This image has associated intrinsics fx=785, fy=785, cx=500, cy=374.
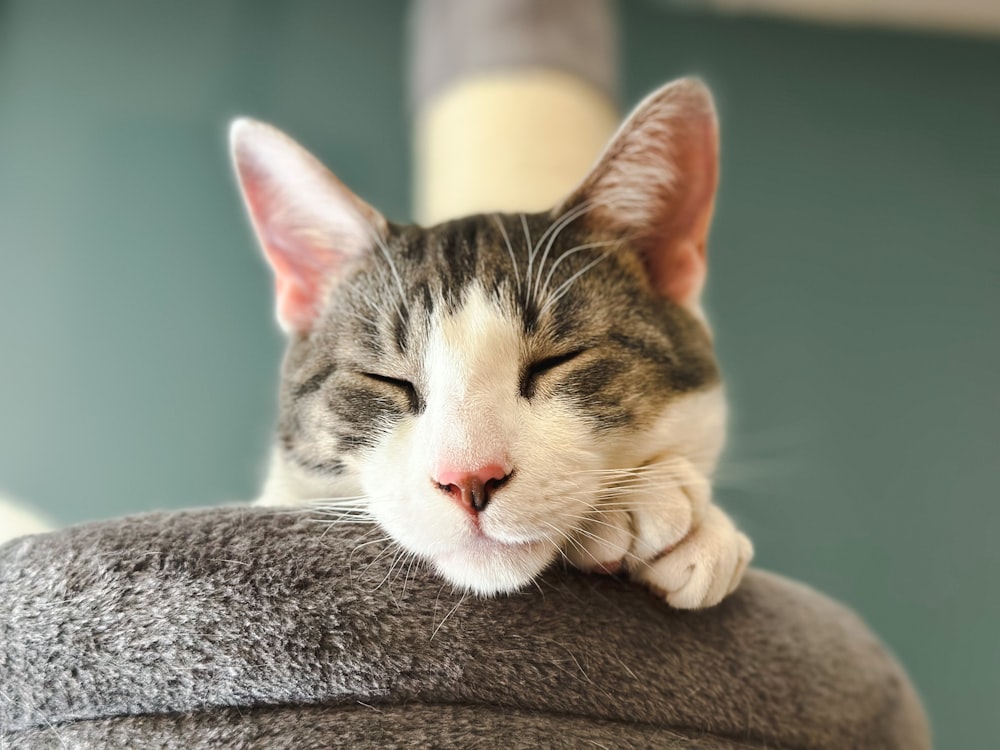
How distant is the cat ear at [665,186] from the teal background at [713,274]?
35.4 inches

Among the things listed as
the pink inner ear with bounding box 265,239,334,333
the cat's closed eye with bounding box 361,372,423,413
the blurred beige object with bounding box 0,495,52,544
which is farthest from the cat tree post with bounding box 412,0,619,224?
the blurred beige object with bounding box 0,495,52,544

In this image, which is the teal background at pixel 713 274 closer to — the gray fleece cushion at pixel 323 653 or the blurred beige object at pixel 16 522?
the blurred beige object at pixel 16 522

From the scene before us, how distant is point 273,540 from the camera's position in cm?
63

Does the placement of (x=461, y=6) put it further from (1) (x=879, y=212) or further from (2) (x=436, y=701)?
(2) (x=436, y=701)

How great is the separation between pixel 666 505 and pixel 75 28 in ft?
6.44

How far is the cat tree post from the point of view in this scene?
61.4 inches

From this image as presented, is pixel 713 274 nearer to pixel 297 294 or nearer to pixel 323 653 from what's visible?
pixel 297 294

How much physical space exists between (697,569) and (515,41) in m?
1.31

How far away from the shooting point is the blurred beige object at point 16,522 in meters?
0.86

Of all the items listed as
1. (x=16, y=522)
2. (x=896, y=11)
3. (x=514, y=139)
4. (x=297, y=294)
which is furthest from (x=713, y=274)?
(x=16, y=522)

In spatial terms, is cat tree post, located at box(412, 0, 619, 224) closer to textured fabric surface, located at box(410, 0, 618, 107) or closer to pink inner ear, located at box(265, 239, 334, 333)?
textured fabric surface, located at box(410, 0, 618, 107)

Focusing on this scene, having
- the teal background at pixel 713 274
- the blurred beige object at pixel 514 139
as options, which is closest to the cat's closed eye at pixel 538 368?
the blurred beige object at pixel 514 139

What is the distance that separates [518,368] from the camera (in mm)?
747

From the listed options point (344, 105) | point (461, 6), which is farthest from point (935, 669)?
point (344, 105)
